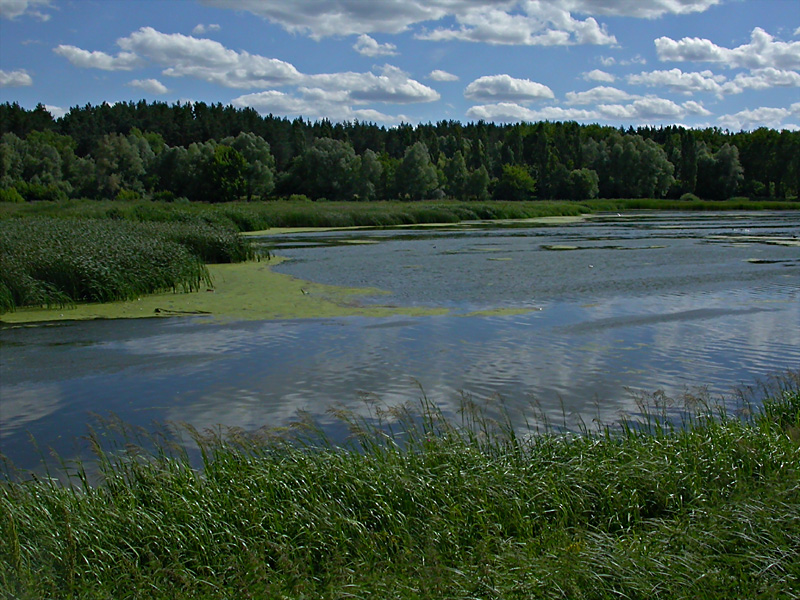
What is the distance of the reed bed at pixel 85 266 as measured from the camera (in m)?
15.3

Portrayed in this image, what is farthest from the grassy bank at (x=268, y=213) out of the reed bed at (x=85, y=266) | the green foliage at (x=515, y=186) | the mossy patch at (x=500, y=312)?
the green foliage at (x=515, y=186)

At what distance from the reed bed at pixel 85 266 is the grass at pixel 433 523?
1011 centimetres

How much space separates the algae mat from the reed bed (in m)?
0.34

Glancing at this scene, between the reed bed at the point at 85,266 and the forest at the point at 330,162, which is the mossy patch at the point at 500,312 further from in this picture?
the forest at the point at 330,162

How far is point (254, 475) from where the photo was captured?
536cm

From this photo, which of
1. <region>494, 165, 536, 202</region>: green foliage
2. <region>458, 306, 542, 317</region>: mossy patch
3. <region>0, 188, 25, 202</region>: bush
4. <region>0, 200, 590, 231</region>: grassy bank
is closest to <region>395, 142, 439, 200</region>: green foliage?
<region>494, 165, 536, 202</region>: green foliage

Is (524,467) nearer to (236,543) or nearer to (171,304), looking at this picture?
(236,543)

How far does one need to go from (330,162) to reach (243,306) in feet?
252

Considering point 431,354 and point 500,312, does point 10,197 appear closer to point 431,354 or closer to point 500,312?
point 500,312

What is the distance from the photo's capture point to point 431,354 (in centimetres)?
1127

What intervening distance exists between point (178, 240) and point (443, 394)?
Result: 50.0 ft

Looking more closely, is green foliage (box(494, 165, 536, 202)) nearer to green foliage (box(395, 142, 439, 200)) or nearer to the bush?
green foliage (box(395, 142, 439, 200))

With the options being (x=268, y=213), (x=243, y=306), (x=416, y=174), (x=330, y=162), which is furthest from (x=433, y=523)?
(x=416, y=174)

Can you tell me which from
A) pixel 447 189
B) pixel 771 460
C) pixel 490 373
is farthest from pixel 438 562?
pixel 447 189
